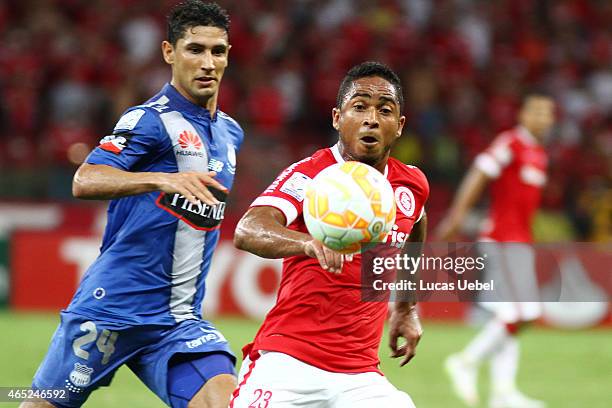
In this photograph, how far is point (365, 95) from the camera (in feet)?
13.3

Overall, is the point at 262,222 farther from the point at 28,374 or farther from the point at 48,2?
the point at 48,2

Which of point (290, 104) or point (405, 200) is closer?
point (405, 200)

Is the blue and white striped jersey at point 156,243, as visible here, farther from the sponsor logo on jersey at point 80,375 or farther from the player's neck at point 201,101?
the sponsor logo on jersey at point 80,375

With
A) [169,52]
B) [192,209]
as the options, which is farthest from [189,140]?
[169,52]

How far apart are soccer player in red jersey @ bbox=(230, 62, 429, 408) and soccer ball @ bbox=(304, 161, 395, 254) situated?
1.18ft

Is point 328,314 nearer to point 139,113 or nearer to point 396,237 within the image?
point 396,237

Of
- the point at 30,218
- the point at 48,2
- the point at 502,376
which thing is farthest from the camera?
the point at 48,2

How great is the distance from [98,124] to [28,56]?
1844mm

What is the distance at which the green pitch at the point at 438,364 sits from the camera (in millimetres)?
8328

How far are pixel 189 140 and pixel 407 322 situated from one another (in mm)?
1302

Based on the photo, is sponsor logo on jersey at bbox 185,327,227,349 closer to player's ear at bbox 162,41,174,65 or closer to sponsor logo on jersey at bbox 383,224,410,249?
sponsor logo on jersey at bbox 383,224,410,249

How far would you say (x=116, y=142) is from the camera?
4.57m

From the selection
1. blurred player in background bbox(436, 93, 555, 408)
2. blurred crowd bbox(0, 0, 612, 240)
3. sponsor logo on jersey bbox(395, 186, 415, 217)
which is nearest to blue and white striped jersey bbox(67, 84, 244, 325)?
sponsor logo on jersey bbox(395, 186, 415, 217)

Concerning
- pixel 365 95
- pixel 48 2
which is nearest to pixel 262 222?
pixel 365 95
